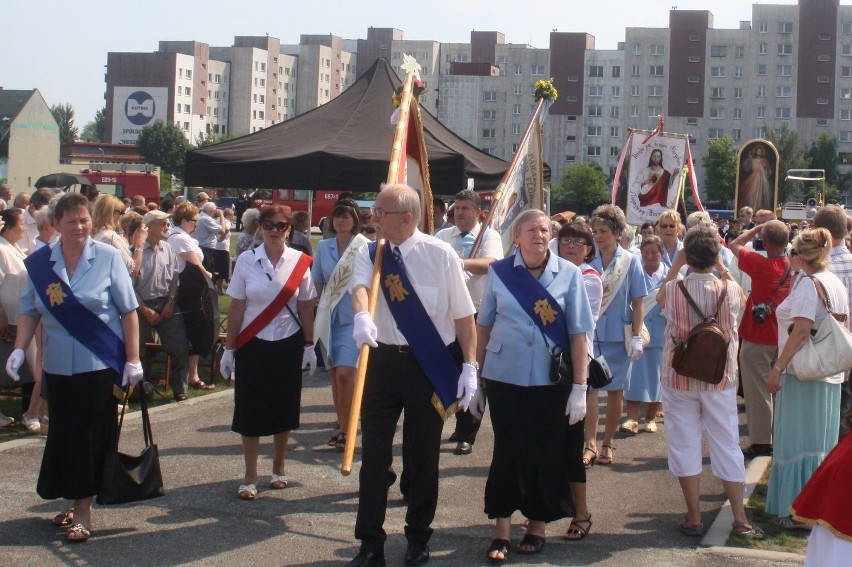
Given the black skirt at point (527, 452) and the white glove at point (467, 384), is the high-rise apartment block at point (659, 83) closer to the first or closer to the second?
the black skirt at point (527, 452)

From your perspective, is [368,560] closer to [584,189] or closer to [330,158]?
[330,158]

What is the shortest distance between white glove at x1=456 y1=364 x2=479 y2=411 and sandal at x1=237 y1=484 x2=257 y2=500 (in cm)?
196

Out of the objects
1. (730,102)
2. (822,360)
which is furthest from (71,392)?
(730,102)

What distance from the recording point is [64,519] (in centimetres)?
654

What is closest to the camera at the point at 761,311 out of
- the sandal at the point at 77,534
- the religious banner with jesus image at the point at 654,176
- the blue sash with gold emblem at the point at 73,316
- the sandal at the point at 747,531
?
the sandal at the point at 747,531

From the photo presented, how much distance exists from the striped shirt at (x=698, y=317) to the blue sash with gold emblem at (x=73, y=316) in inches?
129

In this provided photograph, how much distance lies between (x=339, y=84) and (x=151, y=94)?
23.7 metres

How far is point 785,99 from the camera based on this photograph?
10631cm

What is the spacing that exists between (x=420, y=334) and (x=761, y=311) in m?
4.04

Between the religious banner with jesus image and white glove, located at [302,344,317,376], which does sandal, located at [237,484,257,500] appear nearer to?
white glove, located at [302,344,317,376]

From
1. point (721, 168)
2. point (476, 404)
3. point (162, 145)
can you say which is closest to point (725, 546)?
point (476, 404)

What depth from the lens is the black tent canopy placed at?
1205 centimetres

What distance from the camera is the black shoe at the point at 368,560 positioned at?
586 centimetres

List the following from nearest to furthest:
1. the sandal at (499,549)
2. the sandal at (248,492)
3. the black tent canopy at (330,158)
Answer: the sandal at (499,549) → the sandal at (248,492) → the black tent canopy at (330,158)
